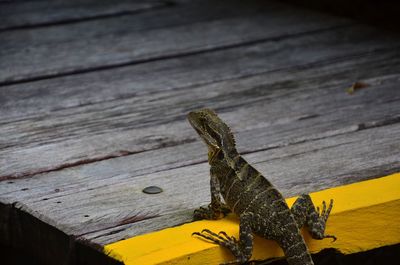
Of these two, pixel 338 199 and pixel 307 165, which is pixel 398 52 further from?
pixel 338 199

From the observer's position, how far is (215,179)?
298cm

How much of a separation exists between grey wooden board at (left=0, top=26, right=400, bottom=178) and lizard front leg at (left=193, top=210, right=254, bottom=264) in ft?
2.78

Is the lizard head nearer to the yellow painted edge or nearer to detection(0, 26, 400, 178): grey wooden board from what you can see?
the yellow painted edge

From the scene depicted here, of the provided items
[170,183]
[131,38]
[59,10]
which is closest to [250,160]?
[170,183]

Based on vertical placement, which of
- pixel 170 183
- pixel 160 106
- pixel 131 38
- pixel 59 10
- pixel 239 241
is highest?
pixel 59 10

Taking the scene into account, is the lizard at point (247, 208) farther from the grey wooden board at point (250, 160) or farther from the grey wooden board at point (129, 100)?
the grey wooden board at point (129, 100)

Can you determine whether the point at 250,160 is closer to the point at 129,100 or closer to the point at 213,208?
the point at 213,208

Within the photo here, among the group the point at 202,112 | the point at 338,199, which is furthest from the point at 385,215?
the point at 202,112

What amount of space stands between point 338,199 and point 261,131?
79cm

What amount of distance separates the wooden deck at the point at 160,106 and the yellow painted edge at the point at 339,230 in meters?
0.09

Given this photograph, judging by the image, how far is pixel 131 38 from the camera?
5.18m

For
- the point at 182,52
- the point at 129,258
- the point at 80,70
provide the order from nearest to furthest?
the point at 129,258 < the point at 80,70 < the point at 182,52

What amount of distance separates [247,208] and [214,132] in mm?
311

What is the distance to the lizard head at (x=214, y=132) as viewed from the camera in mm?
3043
